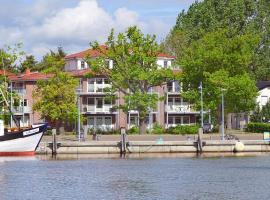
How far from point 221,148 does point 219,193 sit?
110 feet

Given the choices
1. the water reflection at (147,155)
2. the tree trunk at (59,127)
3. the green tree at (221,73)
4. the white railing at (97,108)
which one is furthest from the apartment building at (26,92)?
the water reflection at (147,155)

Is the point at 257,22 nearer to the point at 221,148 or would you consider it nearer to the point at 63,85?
the point at 63,85

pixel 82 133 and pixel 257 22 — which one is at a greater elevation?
pixel 257 22

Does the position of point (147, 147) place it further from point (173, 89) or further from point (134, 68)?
point (173, 89)

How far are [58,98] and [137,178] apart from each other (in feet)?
178

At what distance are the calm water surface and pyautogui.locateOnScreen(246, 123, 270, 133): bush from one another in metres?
27.7

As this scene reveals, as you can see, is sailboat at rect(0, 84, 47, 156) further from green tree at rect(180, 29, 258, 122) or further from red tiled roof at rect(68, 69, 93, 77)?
red tiled roof at rect(68, 69, 93, 77)

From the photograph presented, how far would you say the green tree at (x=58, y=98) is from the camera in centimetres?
11838

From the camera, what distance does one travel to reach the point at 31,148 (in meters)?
90.8

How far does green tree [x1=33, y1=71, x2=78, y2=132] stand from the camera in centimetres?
11838

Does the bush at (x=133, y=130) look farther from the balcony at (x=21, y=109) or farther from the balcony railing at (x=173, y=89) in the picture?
the balcony railing at (x=173, y=89)

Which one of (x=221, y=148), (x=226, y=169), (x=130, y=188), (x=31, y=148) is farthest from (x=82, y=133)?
(x=130, y=188)

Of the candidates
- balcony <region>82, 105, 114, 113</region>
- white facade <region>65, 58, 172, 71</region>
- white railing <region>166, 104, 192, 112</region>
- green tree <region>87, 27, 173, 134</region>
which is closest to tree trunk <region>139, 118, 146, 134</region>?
green tree <region>87, 27, 173, 134</region>

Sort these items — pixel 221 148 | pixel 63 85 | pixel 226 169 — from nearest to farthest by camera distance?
pixel 226 169, pixel 221 148, pixel 63 85
